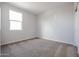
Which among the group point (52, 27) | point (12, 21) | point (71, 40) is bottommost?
point (71, 40)

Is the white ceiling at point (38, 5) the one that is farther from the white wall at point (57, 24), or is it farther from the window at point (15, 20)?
the window at point (15, 20)

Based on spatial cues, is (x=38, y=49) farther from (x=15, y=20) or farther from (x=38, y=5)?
(x=38, y=5)

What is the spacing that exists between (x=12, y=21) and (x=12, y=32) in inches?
9.6

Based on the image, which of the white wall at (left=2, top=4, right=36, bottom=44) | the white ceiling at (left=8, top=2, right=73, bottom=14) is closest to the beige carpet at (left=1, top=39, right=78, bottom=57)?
the white wall at (left=2, top=4, right=36, bottom=44)

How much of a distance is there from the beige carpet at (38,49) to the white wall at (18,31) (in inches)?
5.2

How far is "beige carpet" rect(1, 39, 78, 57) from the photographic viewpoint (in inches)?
73.9

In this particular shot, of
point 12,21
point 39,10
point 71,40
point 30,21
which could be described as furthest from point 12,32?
point 71,40

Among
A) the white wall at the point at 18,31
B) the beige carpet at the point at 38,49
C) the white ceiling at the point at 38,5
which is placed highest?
the white ceiling at the point at 38,5

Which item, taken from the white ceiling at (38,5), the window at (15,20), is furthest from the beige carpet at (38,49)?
the white ceiling at (38,5)

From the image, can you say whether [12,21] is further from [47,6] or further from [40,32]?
[47,6]

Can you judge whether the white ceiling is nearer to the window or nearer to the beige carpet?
the window

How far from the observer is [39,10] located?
1.94m

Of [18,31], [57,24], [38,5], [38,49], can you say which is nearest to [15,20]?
[18,31]

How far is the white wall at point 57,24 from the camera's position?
1.90m
